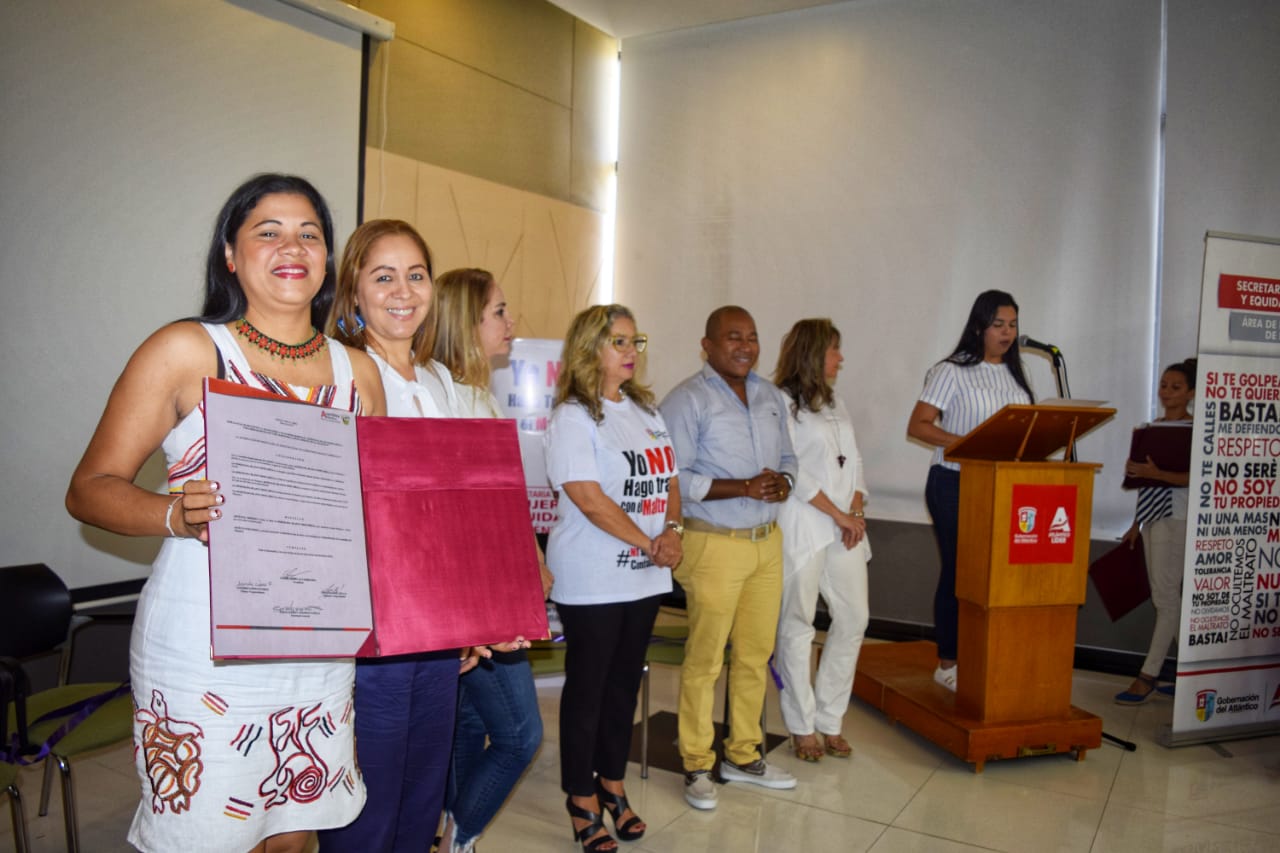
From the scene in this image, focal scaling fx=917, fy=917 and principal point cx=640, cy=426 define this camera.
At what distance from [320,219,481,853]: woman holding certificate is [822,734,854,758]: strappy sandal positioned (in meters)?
2.28

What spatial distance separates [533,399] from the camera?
4922 millimetres

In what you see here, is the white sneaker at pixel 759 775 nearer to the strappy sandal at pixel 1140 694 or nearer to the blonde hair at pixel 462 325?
the blonde hair at pixel 462 325

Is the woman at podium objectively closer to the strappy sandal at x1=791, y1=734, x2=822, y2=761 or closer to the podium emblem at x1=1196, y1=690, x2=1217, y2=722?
the strappy sandal at x1=791, y1=734, x2=822, y2=761

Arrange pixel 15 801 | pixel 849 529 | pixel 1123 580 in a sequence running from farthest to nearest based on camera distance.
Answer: pixel 1123 580 < pixel 849 529 < pixel 15 801

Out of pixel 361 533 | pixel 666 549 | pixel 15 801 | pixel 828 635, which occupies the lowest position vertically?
pixel 15 801

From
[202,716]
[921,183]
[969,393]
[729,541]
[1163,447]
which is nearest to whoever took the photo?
[202,716]

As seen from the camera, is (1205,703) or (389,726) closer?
(389,726)

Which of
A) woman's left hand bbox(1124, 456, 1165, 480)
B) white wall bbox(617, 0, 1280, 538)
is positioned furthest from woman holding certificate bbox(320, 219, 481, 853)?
white wall bbox(617, 0, 1280, 538)

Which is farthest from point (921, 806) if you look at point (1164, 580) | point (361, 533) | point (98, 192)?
point (98, 192)

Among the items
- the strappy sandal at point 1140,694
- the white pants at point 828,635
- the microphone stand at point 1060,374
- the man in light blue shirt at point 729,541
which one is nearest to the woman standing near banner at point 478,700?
the man in light blue shirt at point 729,541

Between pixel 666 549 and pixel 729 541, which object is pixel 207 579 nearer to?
pixel 666 549

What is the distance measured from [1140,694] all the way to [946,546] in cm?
143

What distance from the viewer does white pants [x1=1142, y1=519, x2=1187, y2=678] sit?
453 centimetres

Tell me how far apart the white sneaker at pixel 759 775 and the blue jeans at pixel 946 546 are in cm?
115
